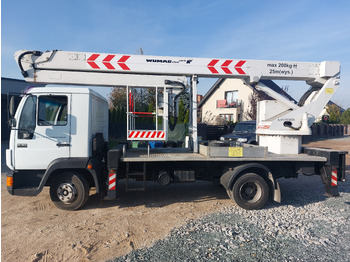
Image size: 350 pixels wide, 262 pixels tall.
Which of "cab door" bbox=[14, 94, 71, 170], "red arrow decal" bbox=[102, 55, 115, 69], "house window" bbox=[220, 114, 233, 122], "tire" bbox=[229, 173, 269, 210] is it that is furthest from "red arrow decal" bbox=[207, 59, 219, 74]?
"house window" bbox=[220, 114, 233, 122]

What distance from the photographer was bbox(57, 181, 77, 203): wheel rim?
4852 mm

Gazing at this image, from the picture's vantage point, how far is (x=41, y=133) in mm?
4711

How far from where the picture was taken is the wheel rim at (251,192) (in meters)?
5.25

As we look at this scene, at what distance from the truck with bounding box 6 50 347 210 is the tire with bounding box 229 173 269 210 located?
21 millimetres

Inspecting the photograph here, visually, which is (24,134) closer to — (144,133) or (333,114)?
(144,133)

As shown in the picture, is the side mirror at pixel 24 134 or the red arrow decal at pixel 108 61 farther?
the red arrow decal at pixel 108 61

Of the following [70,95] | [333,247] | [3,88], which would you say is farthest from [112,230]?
[3,88]

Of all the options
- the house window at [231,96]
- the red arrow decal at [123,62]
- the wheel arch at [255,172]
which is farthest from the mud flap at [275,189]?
the house window at [231,96]

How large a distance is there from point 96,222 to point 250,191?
3292mm

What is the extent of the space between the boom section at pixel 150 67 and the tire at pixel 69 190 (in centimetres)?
212

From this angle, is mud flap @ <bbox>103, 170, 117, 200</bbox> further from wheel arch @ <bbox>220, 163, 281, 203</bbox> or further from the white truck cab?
wheel arch @ <bbox>220, 163, 281, 203</bbox>

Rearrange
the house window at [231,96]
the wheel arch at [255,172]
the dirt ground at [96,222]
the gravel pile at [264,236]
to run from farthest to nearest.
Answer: the house window at [231,96] → the wheel arch at [255,172] → the dirt ground at [96,222] → the gravel pile at [264,236]

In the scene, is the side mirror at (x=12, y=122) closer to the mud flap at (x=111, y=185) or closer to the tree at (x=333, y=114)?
the mud flap at (x=111, y=185)

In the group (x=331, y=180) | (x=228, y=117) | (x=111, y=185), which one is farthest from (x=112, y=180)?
(x=228, y=117)
